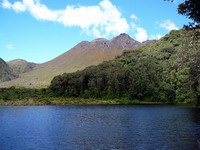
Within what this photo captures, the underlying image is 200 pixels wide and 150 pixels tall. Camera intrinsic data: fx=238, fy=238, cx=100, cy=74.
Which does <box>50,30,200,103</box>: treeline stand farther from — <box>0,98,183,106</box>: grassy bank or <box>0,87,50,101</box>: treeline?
<box>0,98,183,106</box>: grassy bank

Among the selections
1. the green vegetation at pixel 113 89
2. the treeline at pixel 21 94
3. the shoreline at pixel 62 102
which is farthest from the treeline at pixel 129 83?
the shoreline at pixel 62 102

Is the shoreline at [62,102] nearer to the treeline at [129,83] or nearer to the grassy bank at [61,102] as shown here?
the grassy bank at [61,102]

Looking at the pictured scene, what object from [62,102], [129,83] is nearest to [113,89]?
[129,83]

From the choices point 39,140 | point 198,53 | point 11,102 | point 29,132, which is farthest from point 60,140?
point 11,102

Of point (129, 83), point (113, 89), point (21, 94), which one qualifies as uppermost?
point (129, 83)

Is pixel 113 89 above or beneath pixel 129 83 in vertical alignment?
beneath

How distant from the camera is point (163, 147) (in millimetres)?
32844

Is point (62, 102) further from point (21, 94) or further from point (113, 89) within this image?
point (113, 89)

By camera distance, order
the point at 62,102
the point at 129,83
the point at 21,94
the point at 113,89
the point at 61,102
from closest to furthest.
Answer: the point at 61,102, the point at 62,102, the point at 21,94, the point at 113,89, the point at 129,83

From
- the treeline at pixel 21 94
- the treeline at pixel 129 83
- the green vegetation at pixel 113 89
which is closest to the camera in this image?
the green vegetation at pixel 113 89

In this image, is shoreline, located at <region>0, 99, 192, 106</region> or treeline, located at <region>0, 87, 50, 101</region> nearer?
shoreline, located at <region>0, 99, 192, 106</region>

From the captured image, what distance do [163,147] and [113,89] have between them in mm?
125532

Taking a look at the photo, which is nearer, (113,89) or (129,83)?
(113,89)

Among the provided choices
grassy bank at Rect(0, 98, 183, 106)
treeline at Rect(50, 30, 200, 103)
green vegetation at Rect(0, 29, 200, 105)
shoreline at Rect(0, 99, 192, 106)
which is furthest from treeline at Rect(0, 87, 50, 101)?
shoreline at Rect(0, 99, 192, 106)
